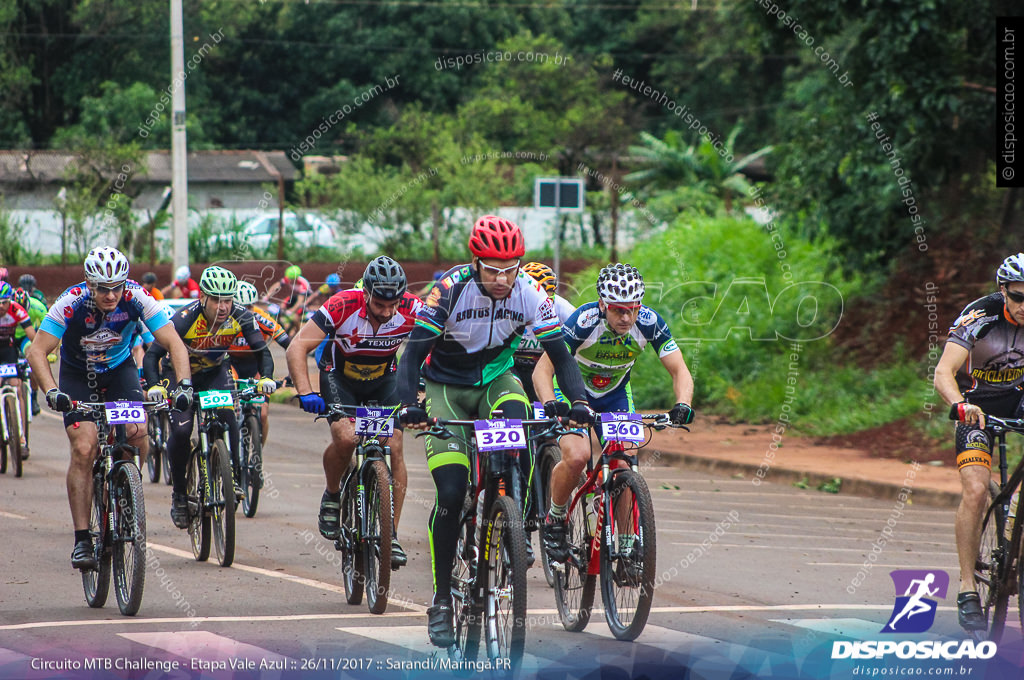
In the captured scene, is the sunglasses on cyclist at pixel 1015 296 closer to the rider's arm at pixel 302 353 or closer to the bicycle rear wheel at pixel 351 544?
the bicycle rear wheel at pixel 351 544

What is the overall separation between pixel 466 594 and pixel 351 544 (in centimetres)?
187

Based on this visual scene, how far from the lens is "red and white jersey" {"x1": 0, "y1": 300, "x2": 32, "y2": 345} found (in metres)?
14.4

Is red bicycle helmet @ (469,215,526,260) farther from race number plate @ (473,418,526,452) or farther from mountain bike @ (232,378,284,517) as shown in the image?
mountain bike @ (232,378,284,517)

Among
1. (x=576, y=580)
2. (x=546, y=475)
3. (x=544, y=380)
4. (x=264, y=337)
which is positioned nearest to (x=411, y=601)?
(x=576, y=580)

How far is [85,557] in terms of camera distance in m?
7.81

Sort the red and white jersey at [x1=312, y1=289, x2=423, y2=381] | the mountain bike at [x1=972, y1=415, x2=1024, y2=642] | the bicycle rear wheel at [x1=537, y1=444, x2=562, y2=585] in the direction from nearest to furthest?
the mountain bike at [x1=972, y1=415, x2=1024, y2=642], the red and white jersey at [x1=312, y1=289, x2=423, y2=381], the bicycle rear wheel at [x1=537, y1=444, x2=562, y2=585]

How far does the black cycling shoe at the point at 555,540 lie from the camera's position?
24.7 feet

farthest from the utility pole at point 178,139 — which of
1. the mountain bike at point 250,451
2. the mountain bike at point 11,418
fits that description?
the mountain bike at point 250,451

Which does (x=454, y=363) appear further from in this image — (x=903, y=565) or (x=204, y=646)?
(x=903, y=565)

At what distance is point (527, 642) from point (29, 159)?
111 feet

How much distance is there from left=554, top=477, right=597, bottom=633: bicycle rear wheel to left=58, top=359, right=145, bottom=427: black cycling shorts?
293cm

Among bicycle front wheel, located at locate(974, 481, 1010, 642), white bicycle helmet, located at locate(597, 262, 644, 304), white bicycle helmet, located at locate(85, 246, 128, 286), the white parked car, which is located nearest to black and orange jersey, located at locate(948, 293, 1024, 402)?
bicycle front wheel, located at locate(974, 481, 1010, 642)

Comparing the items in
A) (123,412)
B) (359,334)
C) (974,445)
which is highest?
(359,334)

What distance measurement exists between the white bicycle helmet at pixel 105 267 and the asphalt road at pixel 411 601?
1.94m
